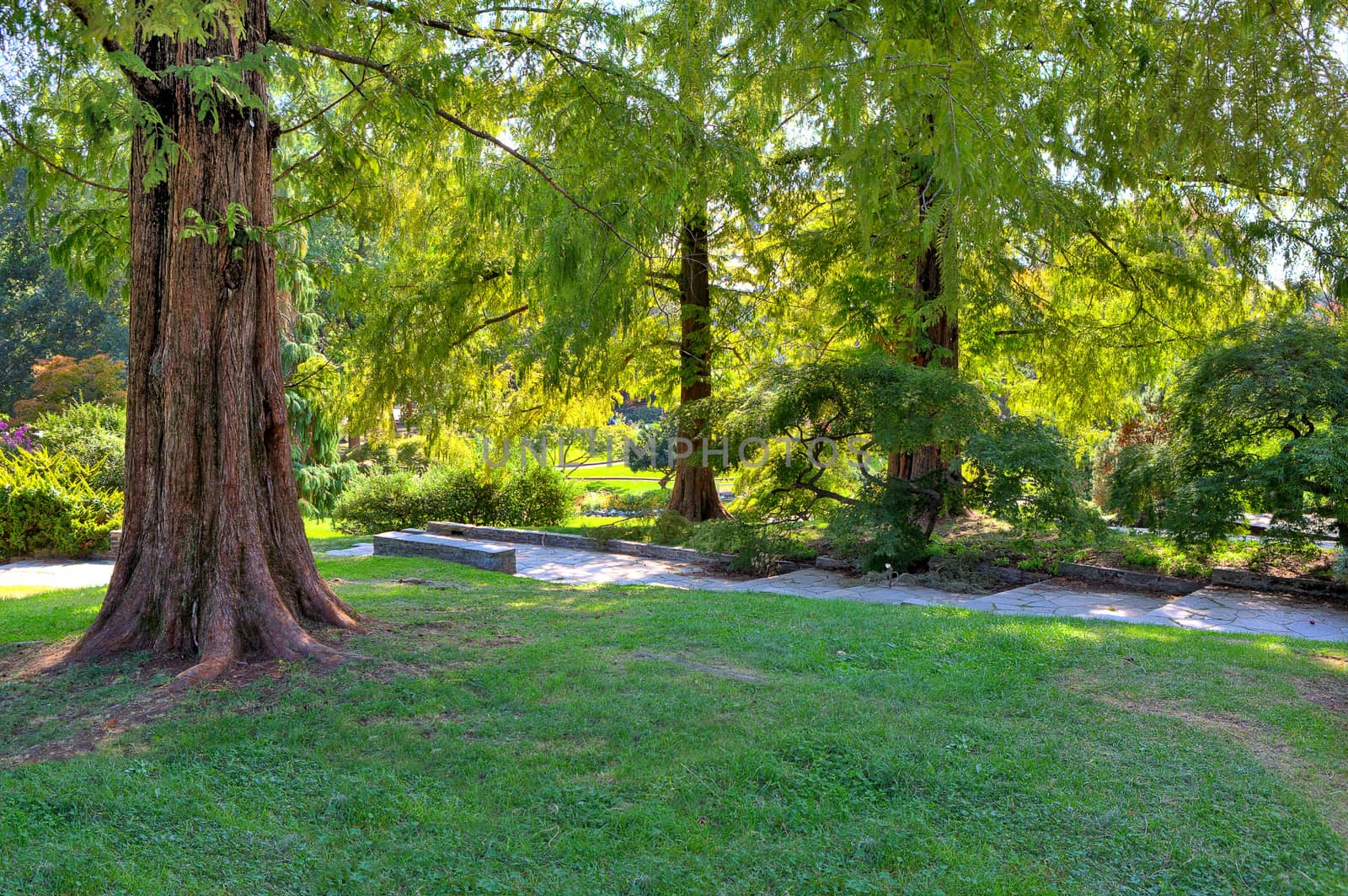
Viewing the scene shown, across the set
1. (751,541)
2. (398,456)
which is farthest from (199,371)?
(398,456)

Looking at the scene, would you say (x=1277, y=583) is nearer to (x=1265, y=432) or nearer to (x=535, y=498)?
(x=1265, y=432)

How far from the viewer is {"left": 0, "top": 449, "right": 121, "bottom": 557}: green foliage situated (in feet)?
36.6

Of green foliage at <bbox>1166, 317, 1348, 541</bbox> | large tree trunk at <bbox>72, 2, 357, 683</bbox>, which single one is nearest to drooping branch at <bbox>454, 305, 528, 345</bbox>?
large tree trunk at <bbox>72, 2, 357, 683</bbox>

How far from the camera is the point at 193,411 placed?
4.96 m

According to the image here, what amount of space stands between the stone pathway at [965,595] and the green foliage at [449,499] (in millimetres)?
3080

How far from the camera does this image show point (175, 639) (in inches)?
194

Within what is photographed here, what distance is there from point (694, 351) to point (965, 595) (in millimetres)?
5429

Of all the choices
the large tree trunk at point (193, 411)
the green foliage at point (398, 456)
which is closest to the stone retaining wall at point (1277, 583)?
the large tree trunk at point (193, 411)

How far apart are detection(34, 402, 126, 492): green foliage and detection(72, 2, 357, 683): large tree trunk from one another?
8824 millimetres

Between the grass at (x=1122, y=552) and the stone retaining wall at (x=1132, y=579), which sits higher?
the grass at (x=1122, y=552)

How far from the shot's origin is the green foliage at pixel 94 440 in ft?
45.0

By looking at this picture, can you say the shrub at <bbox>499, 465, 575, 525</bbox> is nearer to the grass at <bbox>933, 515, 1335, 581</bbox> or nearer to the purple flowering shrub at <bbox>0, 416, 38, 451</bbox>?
the grass at <bbox>933, 515, 1335, 581</bbox>

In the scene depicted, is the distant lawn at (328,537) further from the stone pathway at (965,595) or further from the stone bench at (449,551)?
the stone bench at (449,551)

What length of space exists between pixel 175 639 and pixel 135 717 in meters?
0.88
